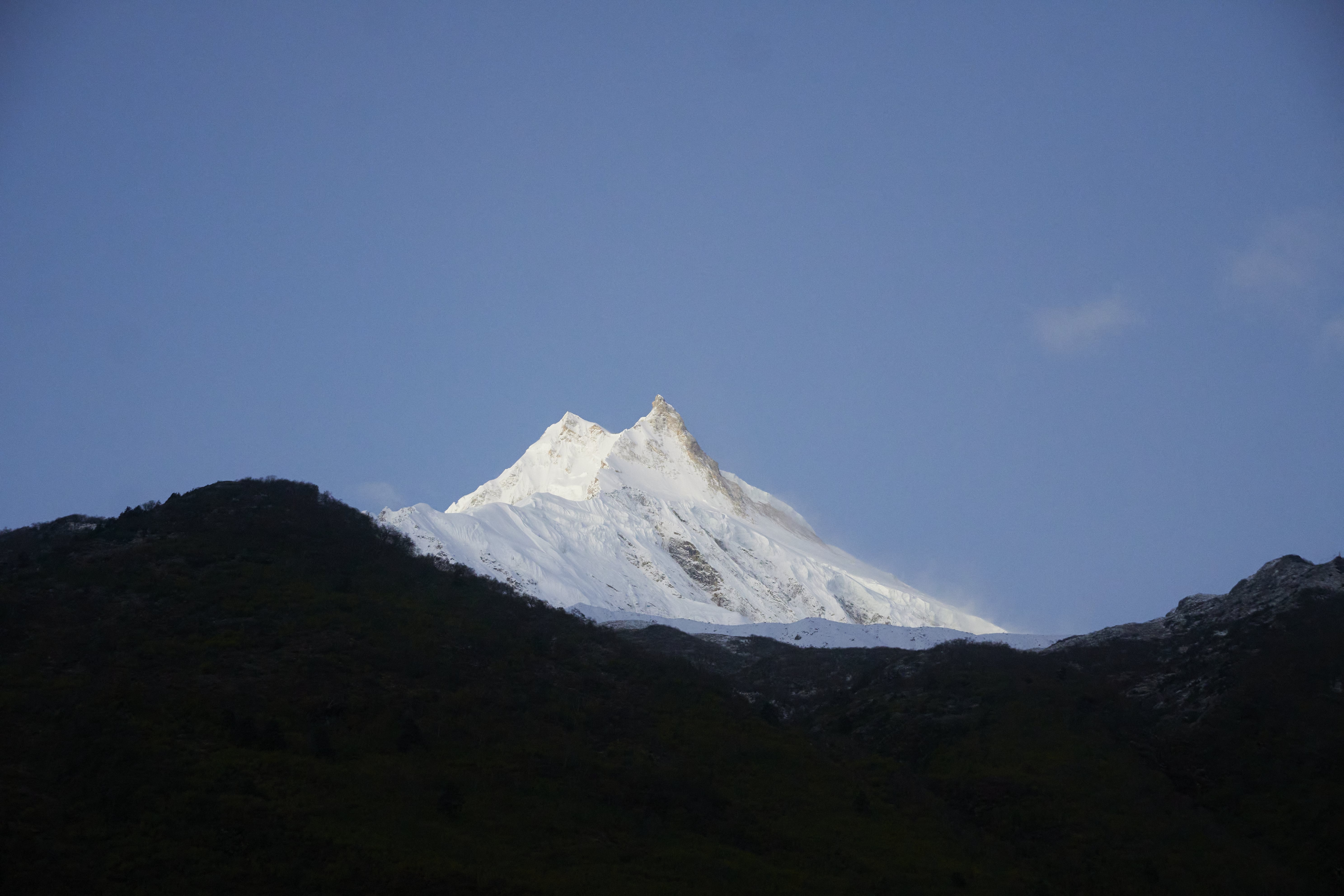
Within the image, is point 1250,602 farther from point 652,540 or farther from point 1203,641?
point 652,540

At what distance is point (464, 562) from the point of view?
283 ft

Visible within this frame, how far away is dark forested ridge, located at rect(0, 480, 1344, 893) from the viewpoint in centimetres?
2420

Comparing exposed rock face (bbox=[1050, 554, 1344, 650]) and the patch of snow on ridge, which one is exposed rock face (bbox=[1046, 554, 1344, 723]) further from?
the patch of snow on ridge

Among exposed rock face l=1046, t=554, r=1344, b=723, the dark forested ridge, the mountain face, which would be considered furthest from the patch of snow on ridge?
the dark forested ridge

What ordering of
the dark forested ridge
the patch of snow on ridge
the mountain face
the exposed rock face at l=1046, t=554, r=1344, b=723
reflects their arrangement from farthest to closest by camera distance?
the mountain face → the patch of snow on ridge → the exposed rock face at l=1046, t=554, r=1344, b=723 → the dark forested ridge

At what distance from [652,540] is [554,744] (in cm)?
8274

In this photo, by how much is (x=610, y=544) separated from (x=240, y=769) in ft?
268

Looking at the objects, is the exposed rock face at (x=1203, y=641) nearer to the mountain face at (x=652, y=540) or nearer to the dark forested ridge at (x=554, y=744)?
the dark forested ridge at (x=554, y=744)

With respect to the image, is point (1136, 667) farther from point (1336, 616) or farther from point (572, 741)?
point (572, 741)

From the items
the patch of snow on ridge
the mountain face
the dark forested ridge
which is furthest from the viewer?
the mountain face

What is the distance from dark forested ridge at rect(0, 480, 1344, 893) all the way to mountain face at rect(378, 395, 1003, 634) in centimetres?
2789

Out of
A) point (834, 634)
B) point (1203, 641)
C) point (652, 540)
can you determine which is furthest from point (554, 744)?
point (652, 540)

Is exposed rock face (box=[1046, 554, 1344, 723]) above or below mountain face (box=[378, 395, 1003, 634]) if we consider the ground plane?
below

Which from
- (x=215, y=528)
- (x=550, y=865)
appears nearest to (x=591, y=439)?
(x=215, y=528)
